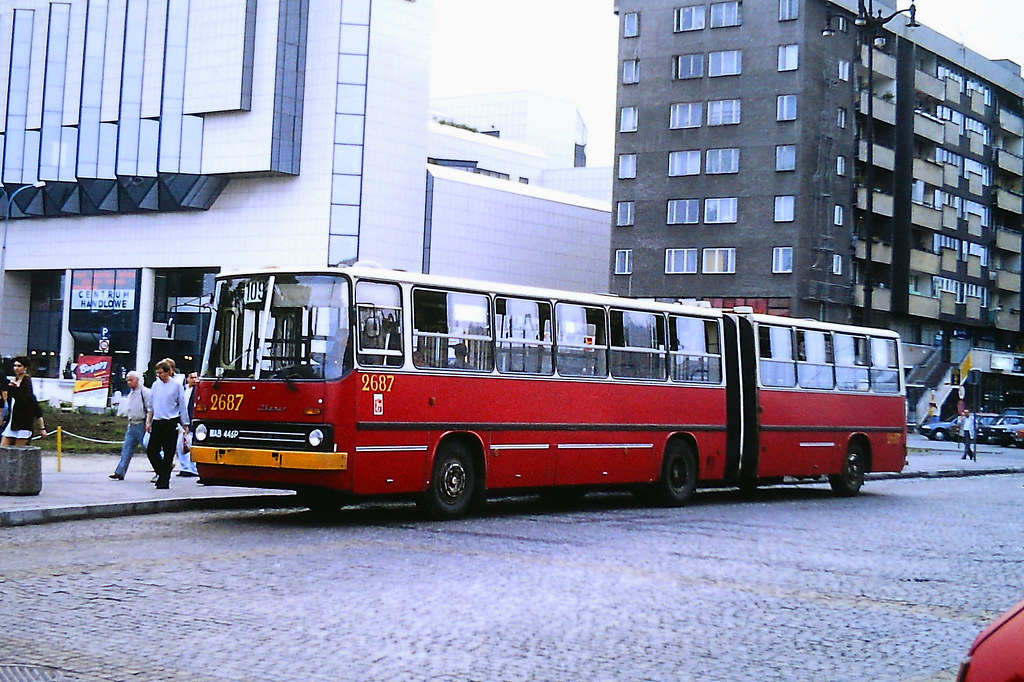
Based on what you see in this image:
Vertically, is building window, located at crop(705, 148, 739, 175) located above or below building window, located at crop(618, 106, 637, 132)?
below

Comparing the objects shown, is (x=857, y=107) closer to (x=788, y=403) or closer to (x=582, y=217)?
(x=582, y=217)

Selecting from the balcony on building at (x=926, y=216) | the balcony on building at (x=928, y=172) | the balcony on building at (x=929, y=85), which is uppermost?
the balcony on building at (x=929, y=85)

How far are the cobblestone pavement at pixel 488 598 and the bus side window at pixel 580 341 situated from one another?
88.6 inches

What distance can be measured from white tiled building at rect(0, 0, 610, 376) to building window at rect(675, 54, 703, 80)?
12214 mm

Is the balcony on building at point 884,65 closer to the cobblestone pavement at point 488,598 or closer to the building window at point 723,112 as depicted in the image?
the building window at point 723,112

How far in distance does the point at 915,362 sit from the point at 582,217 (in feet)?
68.9

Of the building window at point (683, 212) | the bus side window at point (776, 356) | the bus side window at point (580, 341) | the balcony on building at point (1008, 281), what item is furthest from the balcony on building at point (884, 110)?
the bus side window at point (580, 341)

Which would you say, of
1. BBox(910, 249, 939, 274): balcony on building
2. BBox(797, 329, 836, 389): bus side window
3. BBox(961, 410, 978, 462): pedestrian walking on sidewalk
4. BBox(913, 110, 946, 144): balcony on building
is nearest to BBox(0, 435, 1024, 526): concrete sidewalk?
BBox(797, 329, 836, 389): bus side window

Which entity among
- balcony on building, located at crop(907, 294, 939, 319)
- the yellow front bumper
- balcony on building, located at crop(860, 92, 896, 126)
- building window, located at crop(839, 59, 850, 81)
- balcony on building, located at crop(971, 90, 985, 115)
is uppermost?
balcony on building, located at crop(971, 90, 985, 115)

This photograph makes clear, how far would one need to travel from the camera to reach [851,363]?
83.6 feet

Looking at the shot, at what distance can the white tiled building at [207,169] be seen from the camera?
63.5 metres

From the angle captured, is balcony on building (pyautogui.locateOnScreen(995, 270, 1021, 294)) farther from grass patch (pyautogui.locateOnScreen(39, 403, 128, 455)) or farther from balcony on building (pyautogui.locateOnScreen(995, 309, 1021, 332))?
grass patch (pyautogui.locateOnScreen(39, 403, 128, 455))

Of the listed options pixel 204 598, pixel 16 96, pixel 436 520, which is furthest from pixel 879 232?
pixel 204 598

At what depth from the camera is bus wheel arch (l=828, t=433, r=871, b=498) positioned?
25.3 meters
